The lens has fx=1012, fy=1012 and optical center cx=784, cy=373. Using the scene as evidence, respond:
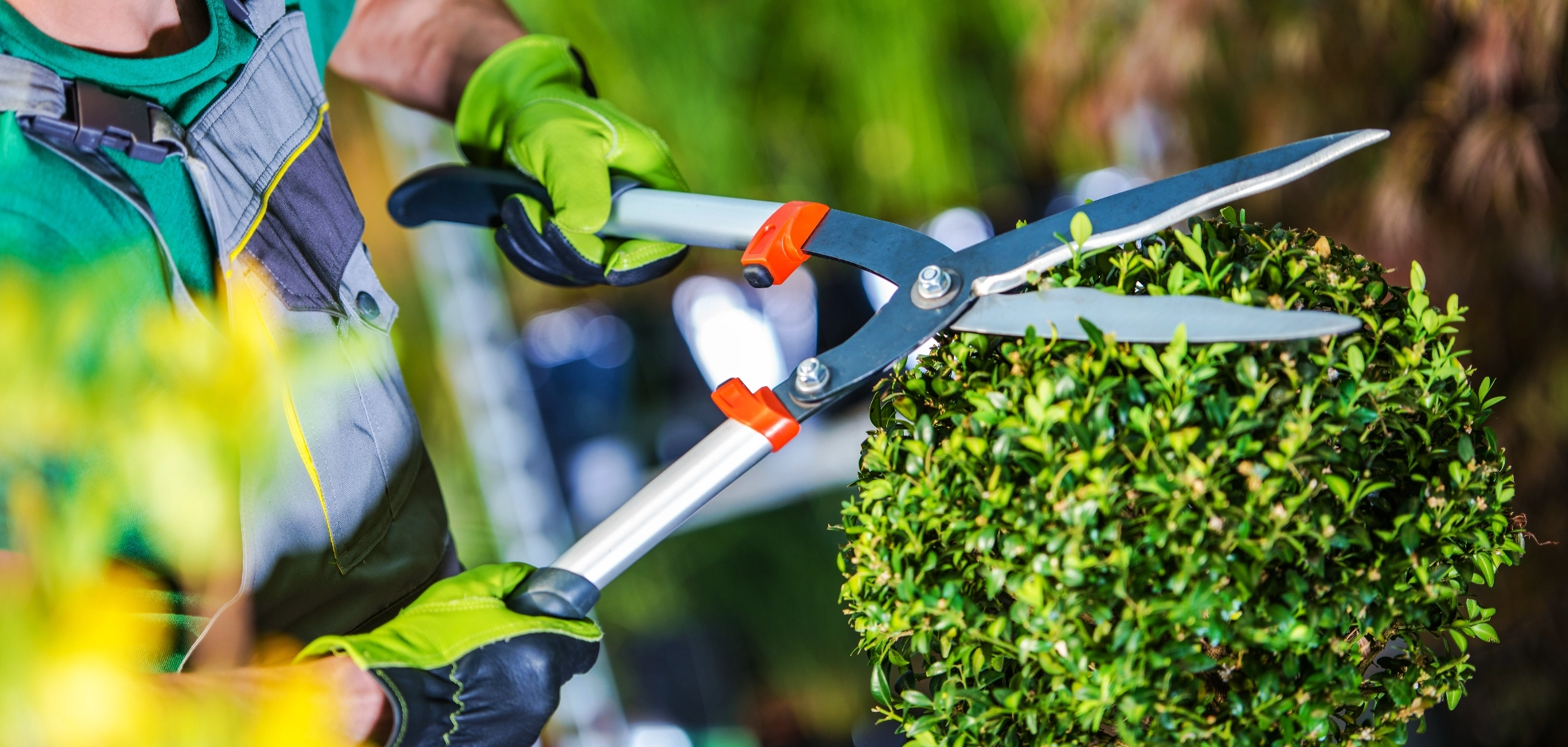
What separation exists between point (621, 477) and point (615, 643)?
36 cm

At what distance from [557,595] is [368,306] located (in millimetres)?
299

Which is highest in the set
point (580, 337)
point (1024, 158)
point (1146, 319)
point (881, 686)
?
point (1024, 158)

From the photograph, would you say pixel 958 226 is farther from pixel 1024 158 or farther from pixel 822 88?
pixel 822 88

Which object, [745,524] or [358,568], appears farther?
[745,524]

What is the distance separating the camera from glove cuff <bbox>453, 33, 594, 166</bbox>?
92 centimetres

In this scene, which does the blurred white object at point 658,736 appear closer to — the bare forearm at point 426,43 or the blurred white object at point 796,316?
the blurred white object at point 796,316

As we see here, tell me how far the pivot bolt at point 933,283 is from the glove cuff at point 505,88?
440mm

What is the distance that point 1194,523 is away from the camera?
49 centimetres

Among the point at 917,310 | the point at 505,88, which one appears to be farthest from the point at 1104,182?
the point at 917,310

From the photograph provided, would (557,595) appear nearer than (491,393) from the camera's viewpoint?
Yes

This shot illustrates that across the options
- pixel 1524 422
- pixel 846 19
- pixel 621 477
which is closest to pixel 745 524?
pixel 621 477

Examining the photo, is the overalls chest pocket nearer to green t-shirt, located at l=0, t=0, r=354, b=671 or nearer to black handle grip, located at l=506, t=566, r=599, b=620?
green t-shirt, located at l=0, t=0, r=354, b=671

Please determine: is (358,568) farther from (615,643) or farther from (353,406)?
(615,643)

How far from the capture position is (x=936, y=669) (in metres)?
0.55
